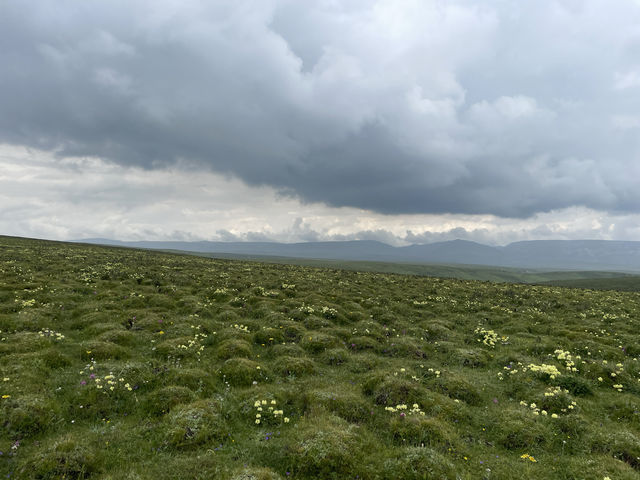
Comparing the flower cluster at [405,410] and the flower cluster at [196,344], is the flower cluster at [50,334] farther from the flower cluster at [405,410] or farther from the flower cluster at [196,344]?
the flower cluster at [405,410]

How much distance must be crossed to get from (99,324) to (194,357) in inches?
318

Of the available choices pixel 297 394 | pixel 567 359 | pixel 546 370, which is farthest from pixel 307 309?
pixel 567 359

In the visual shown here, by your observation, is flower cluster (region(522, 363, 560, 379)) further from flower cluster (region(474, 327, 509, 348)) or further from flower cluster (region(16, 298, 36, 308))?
flower cluster (region(16, 298, 36, 308))

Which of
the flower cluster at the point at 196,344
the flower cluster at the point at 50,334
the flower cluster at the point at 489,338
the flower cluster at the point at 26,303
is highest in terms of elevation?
the flower cluster at the point at 26,303

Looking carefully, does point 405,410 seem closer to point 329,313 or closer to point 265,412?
point 265,412

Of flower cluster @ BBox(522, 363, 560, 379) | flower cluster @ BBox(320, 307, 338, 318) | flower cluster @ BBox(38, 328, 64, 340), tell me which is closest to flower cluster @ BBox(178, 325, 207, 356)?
flower cluster @ BBox(38, 328, 64, 340)

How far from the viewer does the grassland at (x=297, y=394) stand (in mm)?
9352

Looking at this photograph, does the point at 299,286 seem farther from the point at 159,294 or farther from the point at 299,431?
the point at 299,431

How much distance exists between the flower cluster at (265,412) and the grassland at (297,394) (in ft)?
0.26

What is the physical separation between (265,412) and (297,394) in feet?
6.49

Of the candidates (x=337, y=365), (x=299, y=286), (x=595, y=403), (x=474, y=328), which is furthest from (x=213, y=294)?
(x=595, y=403)

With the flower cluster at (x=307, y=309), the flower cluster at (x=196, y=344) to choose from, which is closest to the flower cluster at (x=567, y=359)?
the flower cluster at (x=307, y=309)

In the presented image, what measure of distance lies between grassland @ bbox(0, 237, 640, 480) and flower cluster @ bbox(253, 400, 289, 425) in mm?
79

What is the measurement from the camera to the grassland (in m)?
9.35
